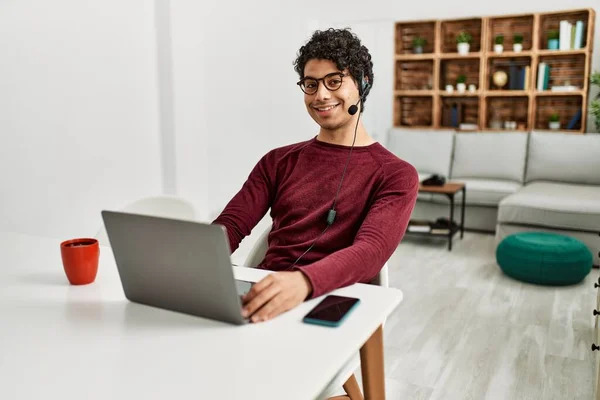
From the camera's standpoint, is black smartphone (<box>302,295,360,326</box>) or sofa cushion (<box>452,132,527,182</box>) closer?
black smartphone (<box>302,295,360,326</box>)

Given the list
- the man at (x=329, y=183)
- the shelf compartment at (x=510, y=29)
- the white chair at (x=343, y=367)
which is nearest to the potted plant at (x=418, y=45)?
the shelf compartment at (x=510, y=29)

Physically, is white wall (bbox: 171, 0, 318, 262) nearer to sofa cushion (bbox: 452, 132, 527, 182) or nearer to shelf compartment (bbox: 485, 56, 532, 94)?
sofa cushion (bbox: 452, 132, 527, 182)

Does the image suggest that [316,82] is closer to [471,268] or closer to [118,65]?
[118,65]

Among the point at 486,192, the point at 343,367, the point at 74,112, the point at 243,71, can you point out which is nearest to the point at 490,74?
the point at 486,192

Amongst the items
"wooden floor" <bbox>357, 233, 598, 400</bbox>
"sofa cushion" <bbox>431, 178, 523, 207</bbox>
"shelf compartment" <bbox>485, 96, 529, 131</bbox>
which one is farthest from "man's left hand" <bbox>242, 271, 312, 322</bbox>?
"shelf compartment" <bbox>485, 96, 529, 131</bbox>

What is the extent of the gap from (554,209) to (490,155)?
1.20 m

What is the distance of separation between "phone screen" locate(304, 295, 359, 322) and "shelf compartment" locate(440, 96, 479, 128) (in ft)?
16.1

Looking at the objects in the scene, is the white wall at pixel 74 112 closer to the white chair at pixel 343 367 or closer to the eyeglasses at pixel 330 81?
the white chair at pixel 343 367

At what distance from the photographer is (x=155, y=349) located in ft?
3.03

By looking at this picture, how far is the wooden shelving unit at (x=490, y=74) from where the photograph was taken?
5.16 m

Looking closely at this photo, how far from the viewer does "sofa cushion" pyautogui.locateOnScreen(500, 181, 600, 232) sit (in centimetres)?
390

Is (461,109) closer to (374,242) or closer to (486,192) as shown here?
(486,192)

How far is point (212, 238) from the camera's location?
921mm

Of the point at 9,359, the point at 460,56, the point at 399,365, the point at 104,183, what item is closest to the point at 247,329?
the point at 9,359
